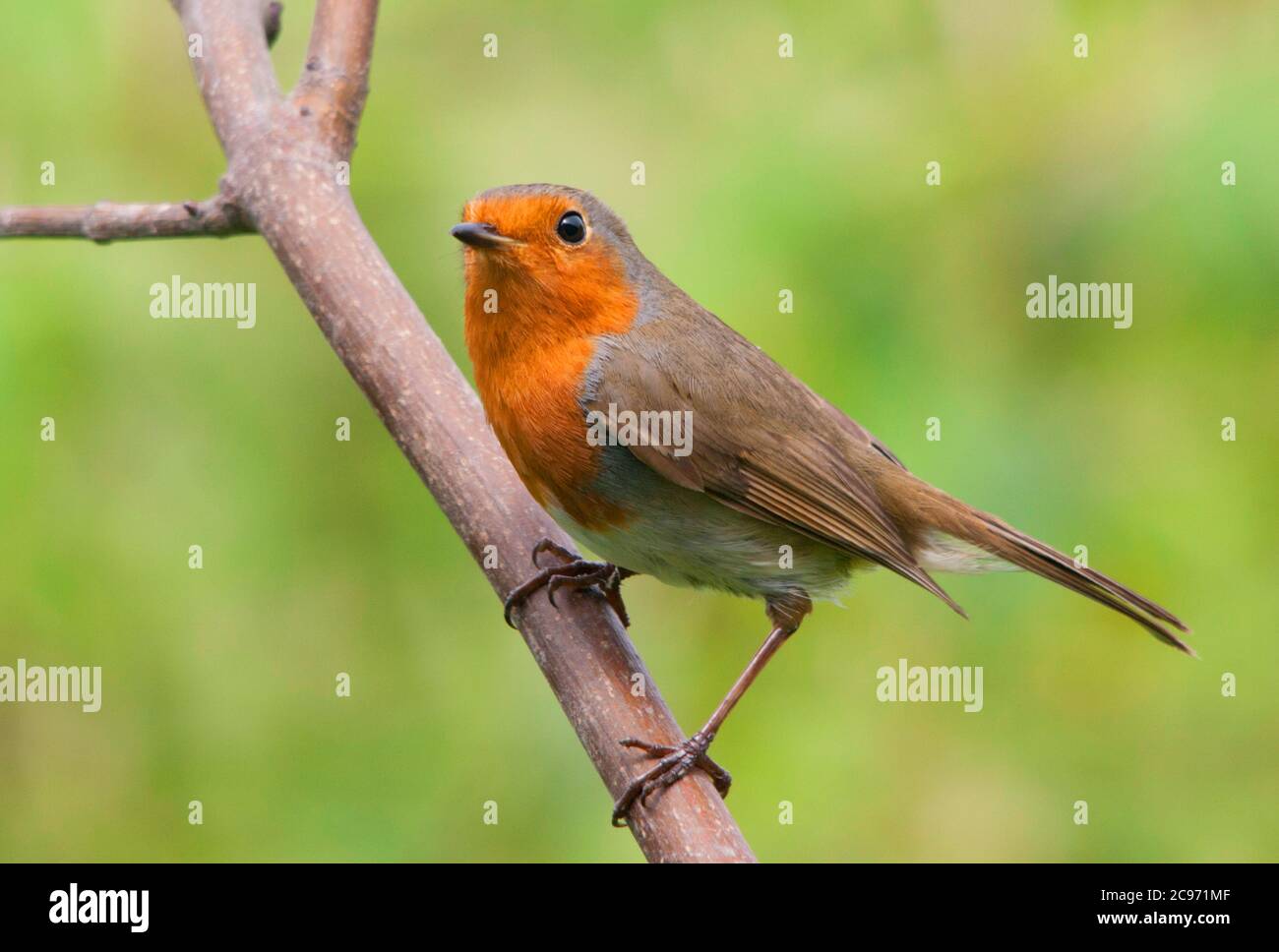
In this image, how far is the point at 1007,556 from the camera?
12.5 feet

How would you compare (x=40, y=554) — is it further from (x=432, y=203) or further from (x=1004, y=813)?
(x=1004, y=813)

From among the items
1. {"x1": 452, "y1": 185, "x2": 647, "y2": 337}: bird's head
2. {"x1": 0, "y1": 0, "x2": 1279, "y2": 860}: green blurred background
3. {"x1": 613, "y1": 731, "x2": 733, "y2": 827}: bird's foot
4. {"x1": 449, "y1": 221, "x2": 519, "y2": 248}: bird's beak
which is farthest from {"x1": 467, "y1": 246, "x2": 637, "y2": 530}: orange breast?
{"x1": 613, "y1": 731, "x2": 733, "y2": 827}: bird's foot

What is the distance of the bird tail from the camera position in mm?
3627

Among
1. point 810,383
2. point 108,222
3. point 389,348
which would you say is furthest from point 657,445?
point 108,222

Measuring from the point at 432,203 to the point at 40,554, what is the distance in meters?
1.45

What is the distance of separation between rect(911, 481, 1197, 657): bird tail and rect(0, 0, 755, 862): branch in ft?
3.52

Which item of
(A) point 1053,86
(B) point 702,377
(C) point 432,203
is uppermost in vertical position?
(A) point 1053,86

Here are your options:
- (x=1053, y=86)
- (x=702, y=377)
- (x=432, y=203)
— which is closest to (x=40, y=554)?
(x=432, y=203)

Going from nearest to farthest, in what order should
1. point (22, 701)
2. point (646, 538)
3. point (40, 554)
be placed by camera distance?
Result: point (646, 538)
point (40, 554)
point (22, 701)

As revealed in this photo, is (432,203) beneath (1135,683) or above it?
above

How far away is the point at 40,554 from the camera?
12.5 feet

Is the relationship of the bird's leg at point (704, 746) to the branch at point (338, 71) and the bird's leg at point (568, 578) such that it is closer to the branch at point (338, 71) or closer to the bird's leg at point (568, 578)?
the bird's leg at point (568, 578)

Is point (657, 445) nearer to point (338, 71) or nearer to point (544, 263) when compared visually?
point (544, 263)

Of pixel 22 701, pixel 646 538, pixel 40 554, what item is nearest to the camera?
pixel 646 538
